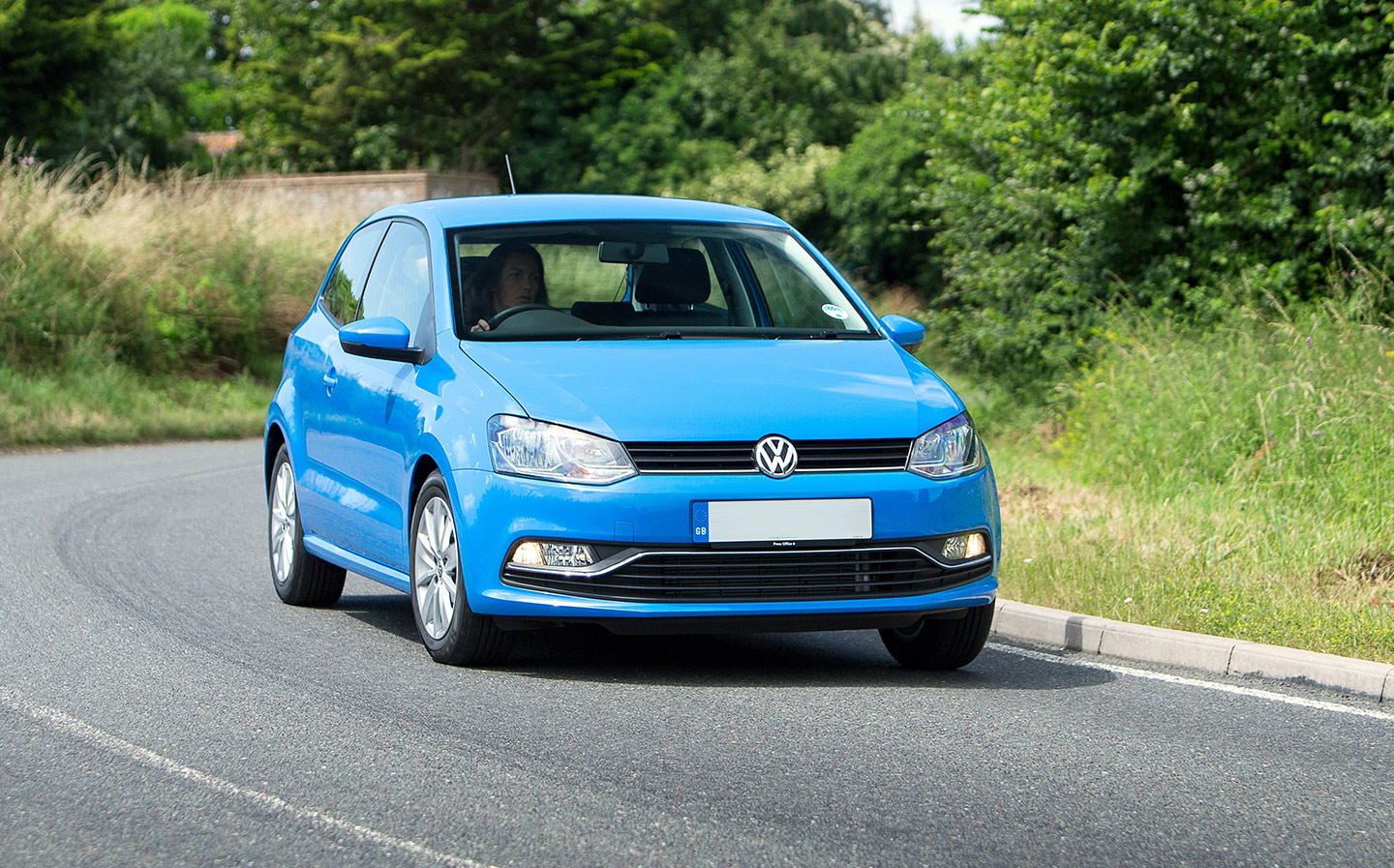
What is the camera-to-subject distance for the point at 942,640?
22.5 ft

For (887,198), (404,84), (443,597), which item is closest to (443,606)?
(443,597)

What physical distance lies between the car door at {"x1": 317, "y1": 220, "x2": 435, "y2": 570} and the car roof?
0.14m

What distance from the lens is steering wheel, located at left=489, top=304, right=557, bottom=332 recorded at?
712 cm

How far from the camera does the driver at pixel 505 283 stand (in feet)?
23.6

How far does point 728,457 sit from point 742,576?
41cm

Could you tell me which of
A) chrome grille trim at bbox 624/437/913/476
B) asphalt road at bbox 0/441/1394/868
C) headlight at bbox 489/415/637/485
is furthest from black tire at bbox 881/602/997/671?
headlight at bbox 489/415/637/485

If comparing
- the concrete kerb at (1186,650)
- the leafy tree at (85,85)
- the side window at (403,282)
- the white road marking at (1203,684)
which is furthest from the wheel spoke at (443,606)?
the leafy tree at (85,85)

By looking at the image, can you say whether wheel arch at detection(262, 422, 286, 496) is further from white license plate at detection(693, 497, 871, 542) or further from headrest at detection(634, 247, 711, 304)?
white license plate at detection(693, 497, 871, 542)

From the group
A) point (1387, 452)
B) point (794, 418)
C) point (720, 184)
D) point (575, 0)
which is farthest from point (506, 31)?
point (794, 418)

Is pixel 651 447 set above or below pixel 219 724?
above

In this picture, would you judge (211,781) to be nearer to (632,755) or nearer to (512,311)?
(632,755)

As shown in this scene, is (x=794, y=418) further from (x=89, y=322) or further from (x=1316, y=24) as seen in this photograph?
(x=89, y=322)

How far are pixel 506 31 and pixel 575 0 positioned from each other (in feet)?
9.86

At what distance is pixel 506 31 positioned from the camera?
53781 millimetres
